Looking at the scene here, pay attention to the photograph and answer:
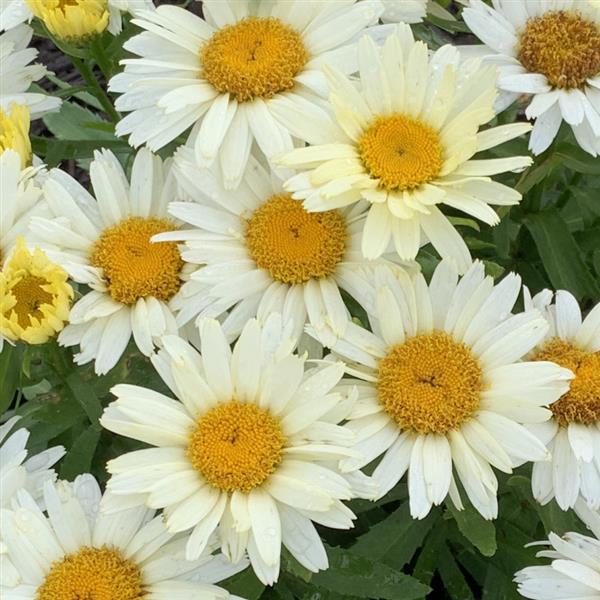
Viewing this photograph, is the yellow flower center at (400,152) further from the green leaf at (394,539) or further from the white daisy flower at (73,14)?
the green leaf at (394,539)

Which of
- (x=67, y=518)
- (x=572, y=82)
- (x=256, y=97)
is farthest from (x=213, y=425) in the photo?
(x=572, y=82)

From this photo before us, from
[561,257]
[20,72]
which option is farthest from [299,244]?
[20,72]

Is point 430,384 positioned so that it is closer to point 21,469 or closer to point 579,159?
point 579,159

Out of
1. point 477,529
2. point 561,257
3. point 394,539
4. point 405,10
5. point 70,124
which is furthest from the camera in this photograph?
point 70,124

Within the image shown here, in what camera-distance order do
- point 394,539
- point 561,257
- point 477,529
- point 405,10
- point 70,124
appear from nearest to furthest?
point 477,529
point 405,10
point 394,539
point 561,257
point 70,124

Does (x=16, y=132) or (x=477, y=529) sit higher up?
(x=16, y=132)

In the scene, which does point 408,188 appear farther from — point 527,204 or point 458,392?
point 527,204
